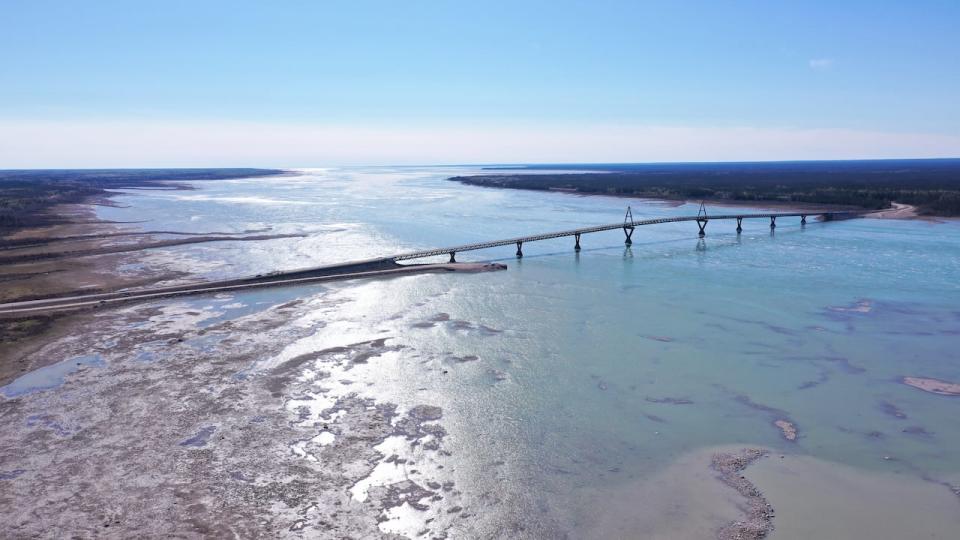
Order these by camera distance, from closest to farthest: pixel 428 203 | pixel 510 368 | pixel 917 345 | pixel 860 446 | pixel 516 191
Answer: pixel 860 446 < pixel 510 368 < pixel 917 345 < pixel 428 203 < pixel 516 191

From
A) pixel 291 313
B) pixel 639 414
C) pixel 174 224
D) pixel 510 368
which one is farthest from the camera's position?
pixel 174 224

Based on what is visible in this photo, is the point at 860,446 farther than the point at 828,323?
No

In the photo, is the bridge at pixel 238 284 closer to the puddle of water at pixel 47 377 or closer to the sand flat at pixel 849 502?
the puddle of water at pixel 47 377

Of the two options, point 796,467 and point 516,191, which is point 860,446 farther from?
point 516,191

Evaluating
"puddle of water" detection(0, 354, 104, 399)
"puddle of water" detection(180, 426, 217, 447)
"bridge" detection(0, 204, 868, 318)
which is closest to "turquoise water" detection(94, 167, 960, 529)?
"bridge" detection(0, 204, 868, 318)

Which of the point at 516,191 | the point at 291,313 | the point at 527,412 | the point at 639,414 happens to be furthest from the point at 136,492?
the point at 516,191

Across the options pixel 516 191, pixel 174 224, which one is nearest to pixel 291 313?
pixel 174 224

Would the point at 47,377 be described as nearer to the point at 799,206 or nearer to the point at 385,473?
the point at 385,473

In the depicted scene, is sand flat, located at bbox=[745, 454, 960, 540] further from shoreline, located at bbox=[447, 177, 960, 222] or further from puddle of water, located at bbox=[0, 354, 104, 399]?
shoreline, located at bbox=[447, 177, 960, 222]
